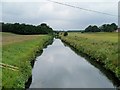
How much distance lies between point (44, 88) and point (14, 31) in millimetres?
93277

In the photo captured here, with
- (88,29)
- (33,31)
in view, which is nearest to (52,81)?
(33,31)

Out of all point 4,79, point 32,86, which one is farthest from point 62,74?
point 4,79

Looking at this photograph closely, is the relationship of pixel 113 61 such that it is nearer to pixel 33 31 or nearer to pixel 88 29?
pixel 33 31

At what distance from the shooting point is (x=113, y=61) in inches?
830

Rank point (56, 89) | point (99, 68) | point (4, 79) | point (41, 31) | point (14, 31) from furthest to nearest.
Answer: point (41, 31)
point (14, 31)
point (99, 68)
point (56, 89)
point (4, 79)

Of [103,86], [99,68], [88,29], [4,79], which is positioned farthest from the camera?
[88,29]

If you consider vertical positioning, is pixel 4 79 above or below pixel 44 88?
above

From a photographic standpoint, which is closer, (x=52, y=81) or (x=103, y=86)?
(x=103, y=86)

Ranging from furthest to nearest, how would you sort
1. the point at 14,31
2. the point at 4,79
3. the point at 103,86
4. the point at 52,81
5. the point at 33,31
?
1. the point at 33,31
2. the point at 14,31
3. the point at 52,81
4. the point at 103,86
5. the point at 4,79

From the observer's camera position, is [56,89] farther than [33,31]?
No

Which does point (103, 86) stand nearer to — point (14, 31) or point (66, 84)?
point (66, 84)

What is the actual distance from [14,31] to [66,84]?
92057 mm

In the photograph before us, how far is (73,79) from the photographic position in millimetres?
20000

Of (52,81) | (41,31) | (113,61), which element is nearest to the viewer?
(52,81)
